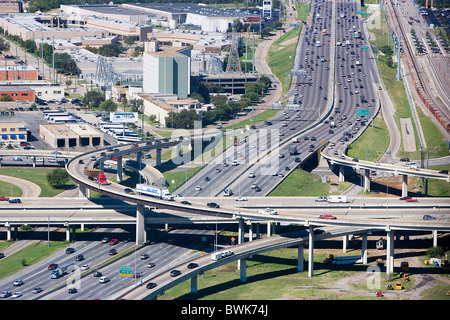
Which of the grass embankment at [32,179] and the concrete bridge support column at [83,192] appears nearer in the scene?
the concrete bridge support column at [83,192]

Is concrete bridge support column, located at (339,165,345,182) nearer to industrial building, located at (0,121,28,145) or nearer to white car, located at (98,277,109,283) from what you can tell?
white car, located at (98,277,109,283)

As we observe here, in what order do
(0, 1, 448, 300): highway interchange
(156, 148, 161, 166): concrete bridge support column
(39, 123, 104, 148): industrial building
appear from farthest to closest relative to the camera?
(39, 123, 104, 148): industrial building → (156, 148, 161, 166): concrete bridge support column → (0, 1, 448, 300): highway interchange

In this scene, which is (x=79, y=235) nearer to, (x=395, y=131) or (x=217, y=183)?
(x=217, y=183)

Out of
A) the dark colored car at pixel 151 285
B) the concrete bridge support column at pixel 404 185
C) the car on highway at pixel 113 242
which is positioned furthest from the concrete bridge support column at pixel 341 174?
the dark colored car at pixel 151 285

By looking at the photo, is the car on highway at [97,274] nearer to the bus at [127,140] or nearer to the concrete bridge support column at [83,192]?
the concrete bridge support column at [83,192]

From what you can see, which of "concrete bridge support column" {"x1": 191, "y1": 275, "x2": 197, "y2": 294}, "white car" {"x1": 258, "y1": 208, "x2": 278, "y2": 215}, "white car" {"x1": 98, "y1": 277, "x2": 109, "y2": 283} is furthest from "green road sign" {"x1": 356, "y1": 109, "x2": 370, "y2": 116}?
"white car" {"x1": 98, "y1": 277, "x2": 109, "y2": 283}

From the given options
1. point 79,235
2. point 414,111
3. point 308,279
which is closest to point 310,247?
point 308,279
